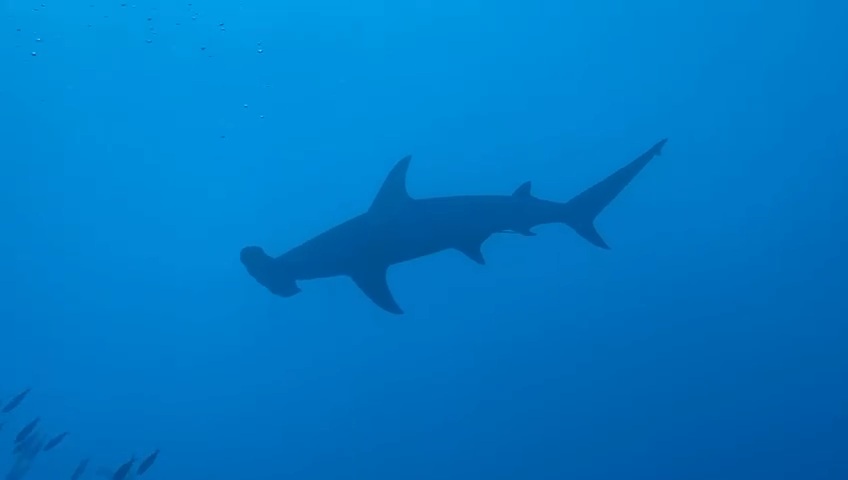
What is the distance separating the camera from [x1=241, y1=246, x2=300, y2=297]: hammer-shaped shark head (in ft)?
22.3

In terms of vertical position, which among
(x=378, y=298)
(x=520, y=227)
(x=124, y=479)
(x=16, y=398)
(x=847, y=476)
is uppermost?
(x=847, y=476)

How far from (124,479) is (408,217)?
5.13m

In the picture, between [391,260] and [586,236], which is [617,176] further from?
[391,260]

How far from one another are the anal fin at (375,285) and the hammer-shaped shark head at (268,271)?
2.02ft

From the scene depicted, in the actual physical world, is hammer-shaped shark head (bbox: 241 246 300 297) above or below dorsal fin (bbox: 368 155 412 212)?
below

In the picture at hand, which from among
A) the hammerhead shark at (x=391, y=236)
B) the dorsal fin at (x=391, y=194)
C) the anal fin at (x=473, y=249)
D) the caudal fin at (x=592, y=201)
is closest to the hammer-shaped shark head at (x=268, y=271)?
the hammerhead shark at (x=391, y=236)

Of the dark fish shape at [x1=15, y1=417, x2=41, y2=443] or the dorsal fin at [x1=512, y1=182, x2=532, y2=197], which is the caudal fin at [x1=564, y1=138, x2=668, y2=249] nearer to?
the dorsal fin at [x1=512, y1=182, x2=532, y2=197]

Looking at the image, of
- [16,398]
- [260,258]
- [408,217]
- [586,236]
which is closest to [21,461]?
[16,398]

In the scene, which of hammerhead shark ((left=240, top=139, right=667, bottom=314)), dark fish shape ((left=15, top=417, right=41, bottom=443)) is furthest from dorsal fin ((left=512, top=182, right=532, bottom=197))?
dark fish shape ((left=15, top=417, right=41, bottom=443))

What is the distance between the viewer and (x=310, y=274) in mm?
6852

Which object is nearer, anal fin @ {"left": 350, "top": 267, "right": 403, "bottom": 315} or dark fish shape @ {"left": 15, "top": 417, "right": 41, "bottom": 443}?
anal fin @ {"left": 350, "top": 267, "right": 403, "bottom": 315}

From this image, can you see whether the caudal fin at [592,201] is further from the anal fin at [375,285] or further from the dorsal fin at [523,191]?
the anal fin at [375,285]

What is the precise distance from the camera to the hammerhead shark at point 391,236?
6773 mm

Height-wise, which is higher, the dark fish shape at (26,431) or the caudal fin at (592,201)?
the caudal fin at (592,201)
